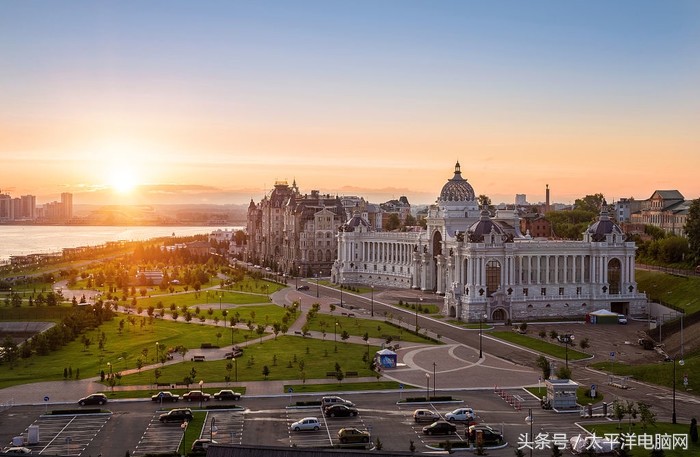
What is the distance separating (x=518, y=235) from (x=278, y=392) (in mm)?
72718

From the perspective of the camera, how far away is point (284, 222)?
170500 mm

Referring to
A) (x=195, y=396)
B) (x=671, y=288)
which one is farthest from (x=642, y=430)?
(x=671, y=288)

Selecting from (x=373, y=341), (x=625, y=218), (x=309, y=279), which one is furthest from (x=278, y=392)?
(x=625, y=218)

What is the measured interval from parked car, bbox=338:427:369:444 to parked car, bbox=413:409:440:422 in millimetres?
4918

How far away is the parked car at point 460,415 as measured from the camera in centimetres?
4997

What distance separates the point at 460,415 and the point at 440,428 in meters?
3.06

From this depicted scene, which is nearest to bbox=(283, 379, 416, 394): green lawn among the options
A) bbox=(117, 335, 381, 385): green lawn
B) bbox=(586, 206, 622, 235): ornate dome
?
bbox=(117, 335, 381, 385): green lawn

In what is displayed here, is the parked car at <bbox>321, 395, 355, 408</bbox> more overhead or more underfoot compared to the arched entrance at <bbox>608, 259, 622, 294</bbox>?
more underfoot

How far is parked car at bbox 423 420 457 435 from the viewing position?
47406 mm

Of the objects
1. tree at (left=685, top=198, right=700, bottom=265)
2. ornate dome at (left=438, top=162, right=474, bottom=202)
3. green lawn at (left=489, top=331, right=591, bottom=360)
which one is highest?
ornate dome at (left=438, top=162, right=474, bottom=202)

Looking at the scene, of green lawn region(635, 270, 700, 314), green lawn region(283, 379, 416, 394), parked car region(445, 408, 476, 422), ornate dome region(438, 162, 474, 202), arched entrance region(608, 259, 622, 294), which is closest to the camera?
parked car region(445, 408, 476, 422)

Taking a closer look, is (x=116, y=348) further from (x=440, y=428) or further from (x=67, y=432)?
(x=440, y=428)

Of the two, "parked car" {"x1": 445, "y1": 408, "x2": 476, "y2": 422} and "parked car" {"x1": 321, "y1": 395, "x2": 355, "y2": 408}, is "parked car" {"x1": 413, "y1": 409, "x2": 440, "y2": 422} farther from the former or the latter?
"parked car" {"x1": 321, "y1": 395, "x2": 355, "y2": 408}

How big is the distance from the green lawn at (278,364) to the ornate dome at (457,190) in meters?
47.0
